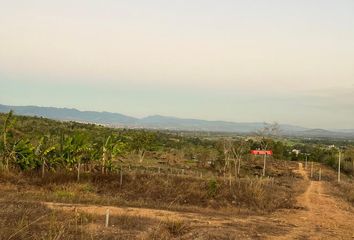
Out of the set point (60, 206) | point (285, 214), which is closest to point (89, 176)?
point (60, 206)

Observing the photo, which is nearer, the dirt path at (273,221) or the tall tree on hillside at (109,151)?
the dirt path at (273,221)

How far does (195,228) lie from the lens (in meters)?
12.8

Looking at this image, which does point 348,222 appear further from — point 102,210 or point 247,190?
point 102,210

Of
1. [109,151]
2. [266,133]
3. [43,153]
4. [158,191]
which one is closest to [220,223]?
[158,191]

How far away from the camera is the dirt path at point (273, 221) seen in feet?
44.4

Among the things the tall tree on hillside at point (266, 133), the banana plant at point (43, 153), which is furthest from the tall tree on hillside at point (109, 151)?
the tall tree on hillside at point (266, 133)

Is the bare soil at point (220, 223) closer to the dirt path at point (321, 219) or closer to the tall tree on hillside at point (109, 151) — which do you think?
the dirt path at point (321, 219)

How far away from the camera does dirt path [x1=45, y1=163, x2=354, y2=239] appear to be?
13523 mm

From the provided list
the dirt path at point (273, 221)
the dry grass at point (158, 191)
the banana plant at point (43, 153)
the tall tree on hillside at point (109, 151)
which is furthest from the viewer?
the tall tree on hillside at point (109, 151)

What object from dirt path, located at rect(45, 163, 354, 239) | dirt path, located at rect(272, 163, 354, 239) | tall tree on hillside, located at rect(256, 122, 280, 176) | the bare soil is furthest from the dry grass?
tall tree on hillside, located at rect(256, 122, 280, 176)

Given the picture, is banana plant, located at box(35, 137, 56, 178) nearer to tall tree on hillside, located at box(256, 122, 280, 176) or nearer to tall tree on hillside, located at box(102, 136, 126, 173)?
tall tree on hillside, located at box(102, 136, 126, 173)

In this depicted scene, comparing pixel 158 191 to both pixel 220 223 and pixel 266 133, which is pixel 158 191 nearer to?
pixel 220 223

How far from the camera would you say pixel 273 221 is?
54.4 ft

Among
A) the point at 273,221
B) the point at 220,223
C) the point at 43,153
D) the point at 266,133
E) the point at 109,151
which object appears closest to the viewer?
the point at 220,223
